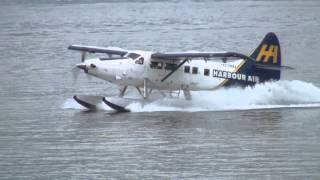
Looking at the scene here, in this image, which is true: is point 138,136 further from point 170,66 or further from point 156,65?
point 170,66

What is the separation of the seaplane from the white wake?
0.27 metres

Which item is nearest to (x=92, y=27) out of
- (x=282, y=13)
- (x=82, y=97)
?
(x=282, y=13)

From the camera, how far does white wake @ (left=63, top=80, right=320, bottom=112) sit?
121 ft

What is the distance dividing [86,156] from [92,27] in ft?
246

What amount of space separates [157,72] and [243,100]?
3.52 meters

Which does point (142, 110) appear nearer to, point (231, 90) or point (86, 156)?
point (231, 90)

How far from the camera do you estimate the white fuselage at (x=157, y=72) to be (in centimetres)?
3591

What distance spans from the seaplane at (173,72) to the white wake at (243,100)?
0.27m

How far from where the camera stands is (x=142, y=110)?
3625cm

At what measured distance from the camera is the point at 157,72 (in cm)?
3666

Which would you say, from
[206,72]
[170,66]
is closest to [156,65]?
[170,66]

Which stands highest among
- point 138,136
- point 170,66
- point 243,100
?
point 170,66

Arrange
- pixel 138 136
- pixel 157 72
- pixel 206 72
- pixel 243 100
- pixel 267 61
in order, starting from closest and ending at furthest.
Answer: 1. pixel 138 136
2. pixel 157 72
3. pixel 206 72
4. pixel 243 100
5. pixel 267 61

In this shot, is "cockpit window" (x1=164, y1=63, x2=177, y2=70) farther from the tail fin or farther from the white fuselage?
the tail fin
